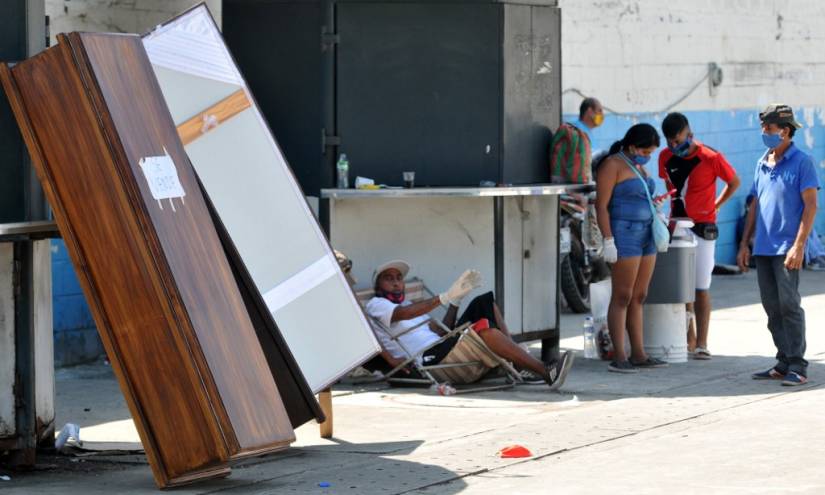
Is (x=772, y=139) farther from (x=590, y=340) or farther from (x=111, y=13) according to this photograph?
(x=111, y=13)

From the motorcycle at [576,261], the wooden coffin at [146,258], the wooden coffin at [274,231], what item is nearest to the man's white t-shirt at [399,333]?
the wooden coffin at [274,231]

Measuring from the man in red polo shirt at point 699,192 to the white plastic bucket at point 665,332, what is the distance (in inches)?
11.8

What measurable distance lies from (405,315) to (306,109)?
65.9 inches

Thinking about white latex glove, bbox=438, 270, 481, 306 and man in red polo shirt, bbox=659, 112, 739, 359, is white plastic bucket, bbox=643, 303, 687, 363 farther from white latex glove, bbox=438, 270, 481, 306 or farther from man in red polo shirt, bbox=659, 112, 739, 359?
white latex glove, bbox=438, 270, 481, 306

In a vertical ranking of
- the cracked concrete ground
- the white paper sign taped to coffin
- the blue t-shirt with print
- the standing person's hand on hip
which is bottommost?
the cracked concrete ground

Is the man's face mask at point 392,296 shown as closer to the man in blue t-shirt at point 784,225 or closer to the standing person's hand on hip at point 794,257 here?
the man in blue t-shirt at point 784,225

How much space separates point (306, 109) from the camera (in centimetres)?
1129

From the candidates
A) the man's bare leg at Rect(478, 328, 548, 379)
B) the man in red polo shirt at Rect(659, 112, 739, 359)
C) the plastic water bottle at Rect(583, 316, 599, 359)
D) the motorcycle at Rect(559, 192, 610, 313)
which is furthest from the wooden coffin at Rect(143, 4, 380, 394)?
the motorcycle at Rect(559, 192, 610, 313)

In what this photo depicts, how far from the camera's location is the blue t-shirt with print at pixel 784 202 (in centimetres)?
1052

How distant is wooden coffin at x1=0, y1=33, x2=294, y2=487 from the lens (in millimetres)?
7305

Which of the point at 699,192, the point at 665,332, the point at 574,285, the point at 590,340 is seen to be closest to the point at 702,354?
the point at 665,332

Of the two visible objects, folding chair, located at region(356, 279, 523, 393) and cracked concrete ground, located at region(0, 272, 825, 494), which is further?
folding chair, located at region(356, 279, 523, 393)

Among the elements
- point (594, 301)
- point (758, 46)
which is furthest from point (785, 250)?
point (758, 46)

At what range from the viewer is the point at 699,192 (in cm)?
1217
